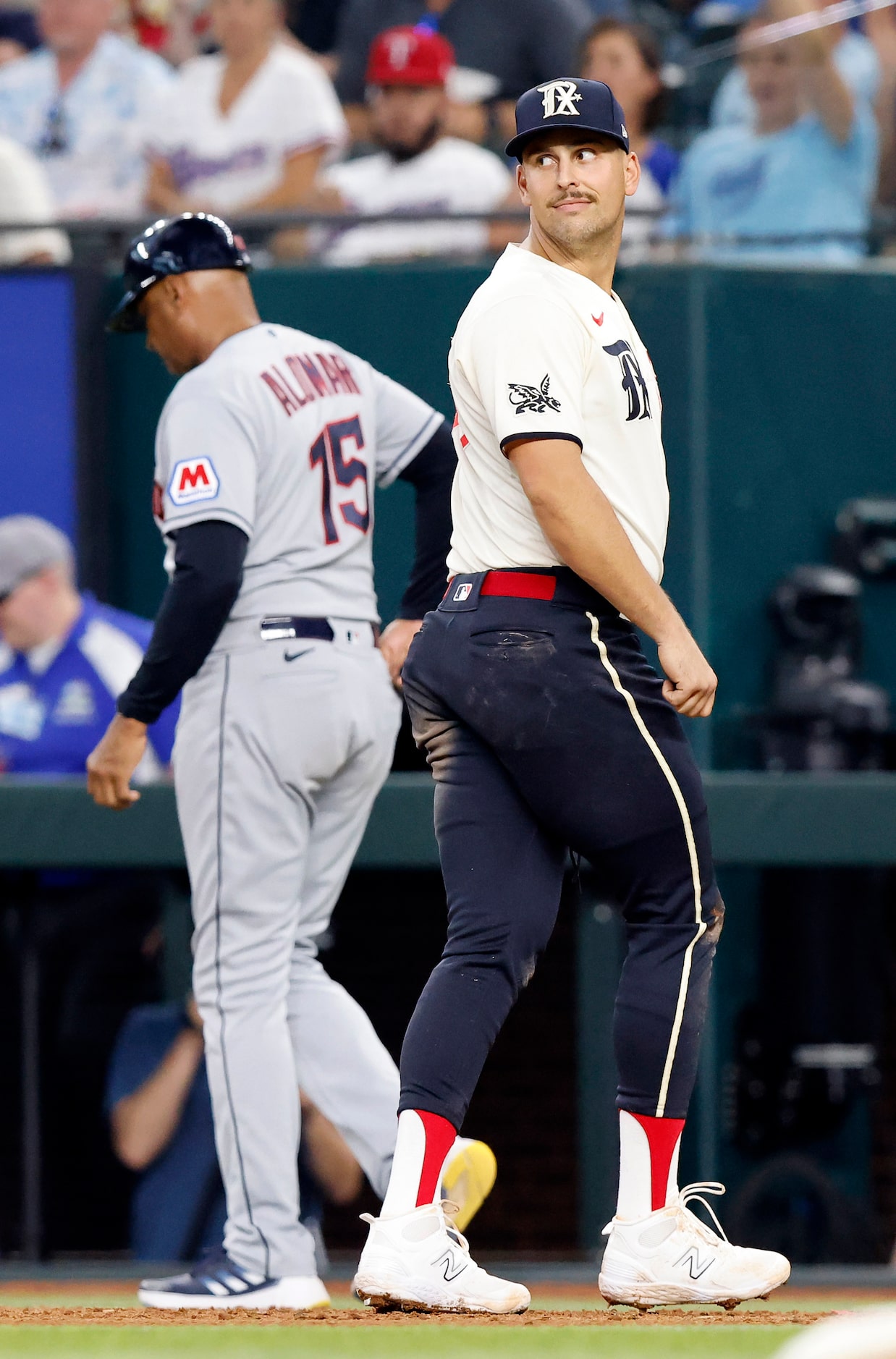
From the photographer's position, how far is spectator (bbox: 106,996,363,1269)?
648 centimetres

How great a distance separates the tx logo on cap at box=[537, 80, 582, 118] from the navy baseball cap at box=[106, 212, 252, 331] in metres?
1.16

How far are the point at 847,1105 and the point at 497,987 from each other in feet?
13.1

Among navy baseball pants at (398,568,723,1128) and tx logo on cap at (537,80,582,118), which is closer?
navy baseball pants at (398,568,723,1128)

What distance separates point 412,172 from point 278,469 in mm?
3410

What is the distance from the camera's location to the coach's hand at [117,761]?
13.9ft

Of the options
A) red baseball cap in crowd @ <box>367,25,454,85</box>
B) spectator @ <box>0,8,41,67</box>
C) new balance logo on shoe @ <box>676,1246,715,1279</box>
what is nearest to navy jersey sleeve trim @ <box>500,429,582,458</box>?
new balance logo on shoe @ <box>676,1246,715,1279</box>

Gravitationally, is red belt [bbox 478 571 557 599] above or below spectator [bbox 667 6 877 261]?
below

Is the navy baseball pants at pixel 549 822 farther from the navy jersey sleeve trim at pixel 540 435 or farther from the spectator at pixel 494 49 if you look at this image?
the spectator at pixel 494 49

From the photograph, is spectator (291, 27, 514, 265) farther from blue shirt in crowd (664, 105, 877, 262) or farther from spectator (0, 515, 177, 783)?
spectator (0, 515, 177, 783)

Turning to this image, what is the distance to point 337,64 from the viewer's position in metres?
8.63

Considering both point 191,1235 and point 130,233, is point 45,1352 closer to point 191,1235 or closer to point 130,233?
point 191,1235

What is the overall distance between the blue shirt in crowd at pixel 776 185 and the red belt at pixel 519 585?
3863 millimetres

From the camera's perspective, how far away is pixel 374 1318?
11.0 ft

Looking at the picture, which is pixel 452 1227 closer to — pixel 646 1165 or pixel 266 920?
pixel 646 1165
